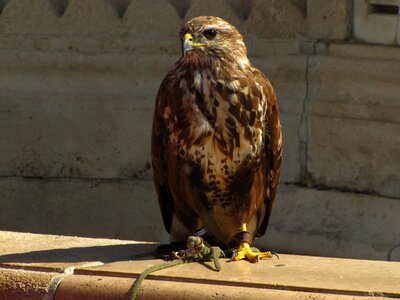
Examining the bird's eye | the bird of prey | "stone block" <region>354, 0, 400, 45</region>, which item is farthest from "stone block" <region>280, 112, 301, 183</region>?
the bird's eye

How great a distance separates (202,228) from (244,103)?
0.58m

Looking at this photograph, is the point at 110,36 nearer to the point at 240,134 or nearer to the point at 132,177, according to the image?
the point at 132,177

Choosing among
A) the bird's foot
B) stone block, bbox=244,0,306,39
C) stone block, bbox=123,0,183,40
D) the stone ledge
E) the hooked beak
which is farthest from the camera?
stone block, bbox=123,0,183,40

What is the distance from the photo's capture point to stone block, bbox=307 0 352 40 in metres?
6.27

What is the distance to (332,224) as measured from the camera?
638 centimetres

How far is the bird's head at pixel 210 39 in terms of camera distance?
5.13 metres

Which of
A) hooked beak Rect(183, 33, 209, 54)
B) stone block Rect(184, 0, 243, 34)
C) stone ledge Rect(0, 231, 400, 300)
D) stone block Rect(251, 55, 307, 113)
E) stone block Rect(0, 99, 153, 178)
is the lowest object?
stone block Rect(0, 99, 153, 178)

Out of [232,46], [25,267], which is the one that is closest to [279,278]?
[25,267]

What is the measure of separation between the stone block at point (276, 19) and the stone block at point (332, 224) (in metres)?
0.70

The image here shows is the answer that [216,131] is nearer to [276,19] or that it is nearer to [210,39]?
[210,39]

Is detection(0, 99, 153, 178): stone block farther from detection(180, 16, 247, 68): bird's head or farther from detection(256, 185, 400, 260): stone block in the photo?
detection(180, 16, 247, 68): bird's head

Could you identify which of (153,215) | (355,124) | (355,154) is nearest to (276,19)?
(355,124)

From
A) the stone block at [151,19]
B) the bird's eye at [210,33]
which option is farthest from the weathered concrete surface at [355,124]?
the bird's eye at [210,33]

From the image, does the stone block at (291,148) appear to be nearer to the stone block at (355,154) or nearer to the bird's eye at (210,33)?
the stone block at (355,154)
